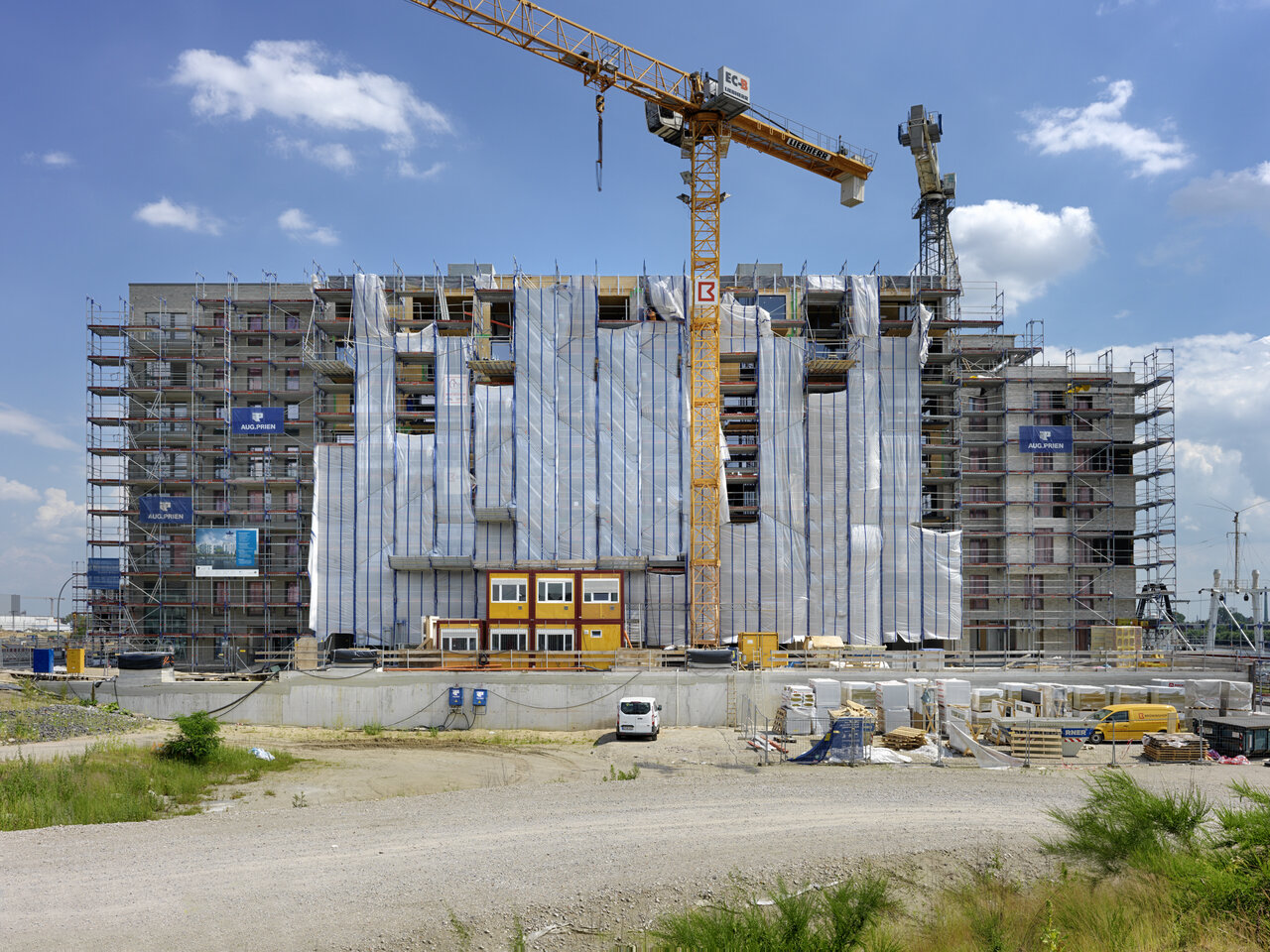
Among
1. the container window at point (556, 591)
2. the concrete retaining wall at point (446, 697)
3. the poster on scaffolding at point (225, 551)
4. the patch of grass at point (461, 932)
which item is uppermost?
the poster on scaffolding at point (225, 551)

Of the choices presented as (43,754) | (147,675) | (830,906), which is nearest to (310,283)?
(147,675)

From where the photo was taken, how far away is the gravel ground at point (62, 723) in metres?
26.1

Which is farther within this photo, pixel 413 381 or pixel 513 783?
pixel 413 381

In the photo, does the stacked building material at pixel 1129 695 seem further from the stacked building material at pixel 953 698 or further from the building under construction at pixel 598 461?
the building under construction at pixel 598 461

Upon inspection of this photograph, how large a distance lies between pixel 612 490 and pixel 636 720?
19259 millimetres

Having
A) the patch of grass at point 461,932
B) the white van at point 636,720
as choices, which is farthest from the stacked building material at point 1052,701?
the patch of grass at point 461,932

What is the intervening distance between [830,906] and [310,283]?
50.7 m

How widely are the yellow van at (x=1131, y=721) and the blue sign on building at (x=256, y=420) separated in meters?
44.7

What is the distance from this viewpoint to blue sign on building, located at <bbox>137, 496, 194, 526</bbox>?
48531 millimetres

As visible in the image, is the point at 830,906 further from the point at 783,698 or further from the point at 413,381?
the point at 413,381

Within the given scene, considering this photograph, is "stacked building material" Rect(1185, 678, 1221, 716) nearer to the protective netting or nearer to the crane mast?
the protective netting

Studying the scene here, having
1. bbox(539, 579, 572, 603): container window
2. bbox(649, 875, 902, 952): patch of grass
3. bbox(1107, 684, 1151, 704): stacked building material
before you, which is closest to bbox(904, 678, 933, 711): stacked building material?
bbox(1107, 684, 1151, 704): stacked building material

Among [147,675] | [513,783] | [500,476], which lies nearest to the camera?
[513,783]

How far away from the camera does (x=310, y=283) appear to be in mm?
51969
